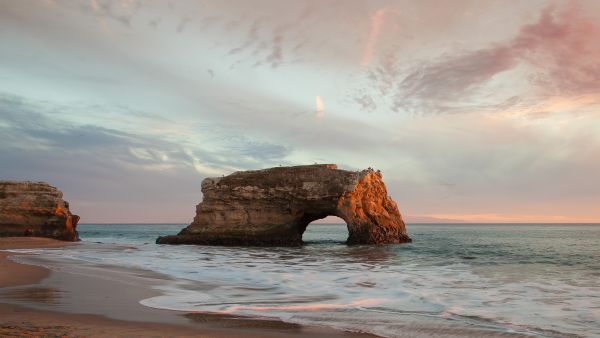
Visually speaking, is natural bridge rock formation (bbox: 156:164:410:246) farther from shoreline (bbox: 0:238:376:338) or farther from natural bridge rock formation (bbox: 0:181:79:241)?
shoreline (bbox: 0:238:376:338)

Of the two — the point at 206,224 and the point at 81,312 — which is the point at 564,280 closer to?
the point at 81,312

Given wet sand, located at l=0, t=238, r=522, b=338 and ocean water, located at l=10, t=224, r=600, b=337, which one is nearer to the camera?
wet sand, located at l=0, t=238, r=522, b=338

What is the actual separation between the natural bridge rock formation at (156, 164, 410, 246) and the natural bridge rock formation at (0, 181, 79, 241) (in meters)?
9.51

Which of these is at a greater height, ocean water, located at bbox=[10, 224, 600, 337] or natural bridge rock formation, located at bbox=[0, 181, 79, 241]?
natural bridge rock formation, located at bbox=[0, 181, 79, 241]

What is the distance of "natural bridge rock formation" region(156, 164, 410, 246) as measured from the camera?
3469 centimetres

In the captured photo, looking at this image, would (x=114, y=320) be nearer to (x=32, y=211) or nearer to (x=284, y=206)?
(x=284, y=206)

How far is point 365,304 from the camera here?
29.7ft

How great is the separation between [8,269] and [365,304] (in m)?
10.5

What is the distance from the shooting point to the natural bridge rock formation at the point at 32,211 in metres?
37.0

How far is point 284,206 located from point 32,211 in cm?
2148

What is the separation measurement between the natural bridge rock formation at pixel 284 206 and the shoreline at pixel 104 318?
81.8 feet

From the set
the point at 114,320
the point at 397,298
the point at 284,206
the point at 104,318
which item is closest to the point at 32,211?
the point at 284,206

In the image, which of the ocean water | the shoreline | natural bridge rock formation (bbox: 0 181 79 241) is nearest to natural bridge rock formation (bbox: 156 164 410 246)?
natural bridge rock formation (bbox: 0 181 79 241)

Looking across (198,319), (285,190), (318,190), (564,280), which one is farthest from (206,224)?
(198,319)
